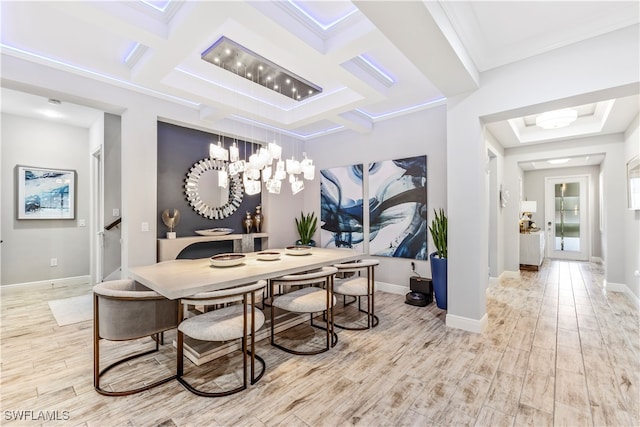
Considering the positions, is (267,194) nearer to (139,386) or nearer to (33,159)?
(139,386)

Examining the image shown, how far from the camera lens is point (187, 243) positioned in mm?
3914

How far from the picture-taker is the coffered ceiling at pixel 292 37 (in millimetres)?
2070

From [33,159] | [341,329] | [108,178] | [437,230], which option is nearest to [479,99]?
[437,230]

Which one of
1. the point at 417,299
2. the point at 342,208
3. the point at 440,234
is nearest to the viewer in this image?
the point at 440,234

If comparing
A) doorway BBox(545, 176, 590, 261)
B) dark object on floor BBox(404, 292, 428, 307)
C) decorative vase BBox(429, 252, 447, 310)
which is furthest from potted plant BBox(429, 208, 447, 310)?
doorway BBox(545, 176, 590, 261)

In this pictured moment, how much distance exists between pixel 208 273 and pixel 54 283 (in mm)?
4237

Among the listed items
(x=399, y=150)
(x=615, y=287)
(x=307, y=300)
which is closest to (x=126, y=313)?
(x=307, y=300)

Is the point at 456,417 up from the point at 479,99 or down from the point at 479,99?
down

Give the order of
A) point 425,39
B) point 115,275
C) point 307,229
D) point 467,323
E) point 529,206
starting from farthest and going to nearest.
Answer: point 529,206
point 307,229
point 115,275
point 467,323
point 425,39

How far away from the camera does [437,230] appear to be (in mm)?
3793

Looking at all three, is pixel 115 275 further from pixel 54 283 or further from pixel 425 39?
pixel 425 39

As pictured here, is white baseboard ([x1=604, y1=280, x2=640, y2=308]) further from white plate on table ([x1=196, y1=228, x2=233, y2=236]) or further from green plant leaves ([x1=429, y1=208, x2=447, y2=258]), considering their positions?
white plate on table ([x1=196, y1=228, x2=233, y2=236])

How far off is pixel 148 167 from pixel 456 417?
4.00 meters

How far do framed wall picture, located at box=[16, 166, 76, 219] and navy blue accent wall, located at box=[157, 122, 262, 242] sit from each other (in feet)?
7.43
